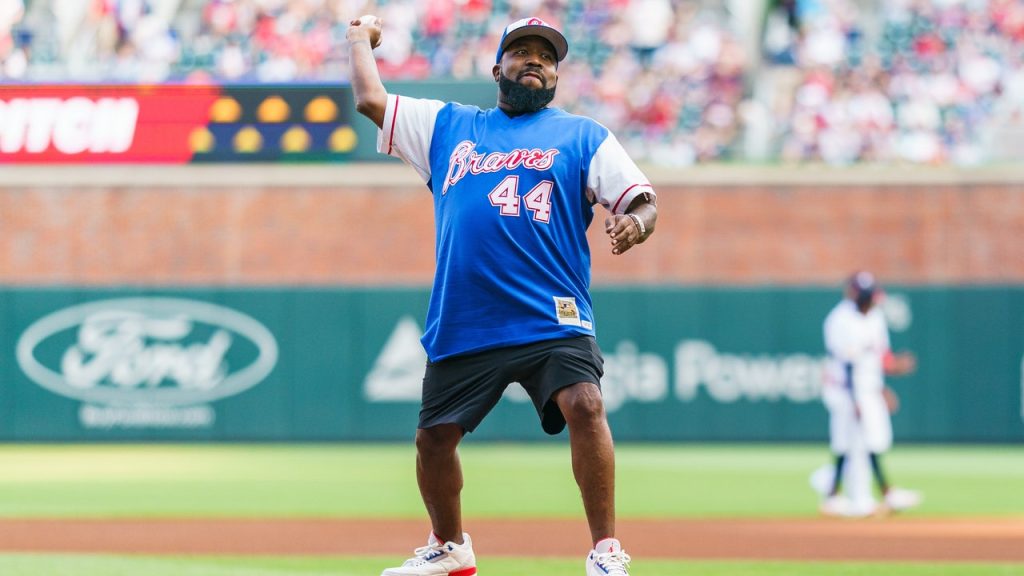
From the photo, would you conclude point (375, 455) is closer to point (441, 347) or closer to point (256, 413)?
point (256, 413)

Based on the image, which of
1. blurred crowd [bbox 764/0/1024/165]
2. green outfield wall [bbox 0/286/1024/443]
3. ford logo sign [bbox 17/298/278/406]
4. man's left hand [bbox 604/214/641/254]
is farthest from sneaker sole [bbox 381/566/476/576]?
blurred crowd [bbox 764/0/1024/165]

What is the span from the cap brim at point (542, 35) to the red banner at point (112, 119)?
12.2 m

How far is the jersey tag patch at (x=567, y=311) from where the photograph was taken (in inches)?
213

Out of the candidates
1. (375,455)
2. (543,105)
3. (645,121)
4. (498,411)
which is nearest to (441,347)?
(543,105)

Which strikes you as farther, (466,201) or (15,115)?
(15,115)

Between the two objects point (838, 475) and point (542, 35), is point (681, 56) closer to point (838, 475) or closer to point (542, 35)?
point (838, 475)

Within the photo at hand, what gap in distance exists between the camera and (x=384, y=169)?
65.9ft

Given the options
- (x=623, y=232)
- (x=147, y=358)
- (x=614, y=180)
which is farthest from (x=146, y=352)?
(x=623, y=232)

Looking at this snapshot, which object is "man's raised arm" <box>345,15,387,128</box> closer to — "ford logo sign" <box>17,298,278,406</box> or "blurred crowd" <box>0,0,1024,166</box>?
"blurred crowd" <box>0,0,1024,166</box>

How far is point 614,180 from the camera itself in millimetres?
5398

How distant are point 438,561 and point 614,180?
156 cm

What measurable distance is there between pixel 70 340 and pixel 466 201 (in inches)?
574

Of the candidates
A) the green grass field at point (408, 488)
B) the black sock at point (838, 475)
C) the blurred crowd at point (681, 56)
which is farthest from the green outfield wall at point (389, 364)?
the black sock at point (838, 475)

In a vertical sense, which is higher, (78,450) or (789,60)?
(789,60)
